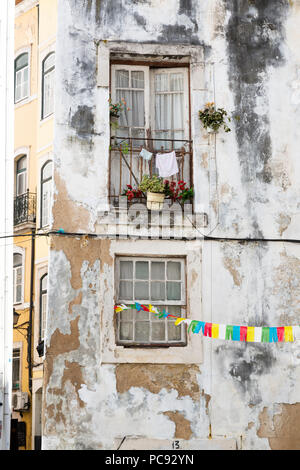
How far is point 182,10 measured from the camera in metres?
13.6

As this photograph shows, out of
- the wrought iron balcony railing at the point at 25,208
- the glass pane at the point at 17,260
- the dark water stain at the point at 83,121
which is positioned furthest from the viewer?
the glass pane at the point at 17,260

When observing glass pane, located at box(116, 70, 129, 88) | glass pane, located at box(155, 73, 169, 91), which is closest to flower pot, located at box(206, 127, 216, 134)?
glass pane, located at box(155, 73, 169, 91)

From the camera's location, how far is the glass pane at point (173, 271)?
12.9 meters

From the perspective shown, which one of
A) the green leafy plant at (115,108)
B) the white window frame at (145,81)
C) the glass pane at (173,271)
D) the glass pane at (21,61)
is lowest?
the glass pane at (173,271)

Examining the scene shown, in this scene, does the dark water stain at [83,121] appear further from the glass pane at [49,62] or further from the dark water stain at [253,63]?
the glass pane at [49,62]

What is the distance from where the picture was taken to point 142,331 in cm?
1273

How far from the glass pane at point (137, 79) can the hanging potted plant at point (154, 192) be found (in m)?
1.86

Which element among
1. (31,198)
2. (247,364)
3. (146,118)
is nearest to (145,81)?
(146,118)

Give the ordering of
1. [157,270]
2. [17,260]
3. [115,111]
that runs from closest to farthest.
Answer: [157,270], [115,111], [17,260]

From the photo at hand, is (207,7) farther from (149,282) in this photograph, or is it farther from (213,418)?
(213,418)

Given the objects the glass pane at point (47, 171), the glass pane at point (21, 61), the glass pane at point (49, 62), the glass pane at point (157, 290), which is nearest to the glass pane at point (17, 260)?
the glass pane at point (47, 171)

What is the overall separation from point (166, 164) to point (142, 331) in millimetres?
2781

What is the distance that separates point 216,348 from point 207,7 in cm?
580

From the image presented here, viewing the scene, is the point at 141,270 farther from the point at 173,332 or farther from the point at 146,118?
the point at 146,118
